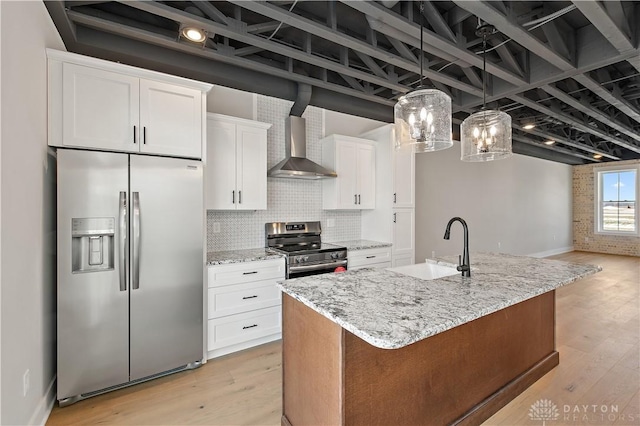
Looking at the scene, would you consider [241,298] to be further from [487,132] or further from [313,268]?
[487,132]

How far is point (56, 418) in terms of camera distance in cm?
200

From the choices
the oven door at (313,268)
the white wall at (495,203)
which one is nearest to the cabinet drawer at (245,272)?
the oven door at (313,268)

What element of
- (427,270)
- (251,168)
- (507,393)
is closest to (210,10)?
(251,168)

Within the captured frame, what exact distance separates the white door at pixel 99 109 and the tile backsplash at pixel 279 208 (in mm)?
1240

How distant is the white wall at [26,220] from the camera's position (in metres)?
1.55

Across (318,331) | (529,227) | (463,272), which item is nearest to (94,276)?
(318,331)

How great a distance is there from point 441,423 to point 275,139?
322 cm

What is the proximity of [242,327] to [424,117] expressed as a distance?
97.4 inches

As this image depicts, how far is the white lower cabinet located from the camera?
276 cm

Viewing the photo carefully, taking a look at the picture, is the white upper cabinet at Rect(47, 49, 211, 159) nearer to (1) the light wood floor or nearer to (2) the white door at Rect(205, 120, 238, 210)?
(2) the white door at Rect(205, 120, 238, 210)

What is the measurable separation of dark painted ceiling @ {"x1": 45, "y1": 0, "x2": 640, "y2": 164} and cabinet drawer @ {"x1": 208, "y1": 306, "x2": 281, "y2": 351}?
8.29 feet

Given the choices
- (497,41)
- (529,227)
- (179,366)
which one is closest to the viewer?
(179,366)

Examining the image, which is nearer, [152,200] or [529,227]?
[152,200]

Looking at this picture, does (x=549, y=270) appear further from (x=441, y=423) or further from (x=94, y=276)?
(x=94, y=276)
